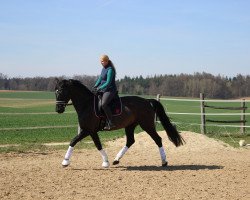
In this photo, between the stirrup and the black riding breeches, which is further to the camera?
the stirrup

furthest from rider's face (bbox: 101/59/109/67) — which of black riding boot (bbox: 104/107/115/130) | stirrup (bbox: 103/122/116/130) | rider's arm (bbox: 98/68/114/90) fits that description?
stirrup (bbox: 103/122/116/130)

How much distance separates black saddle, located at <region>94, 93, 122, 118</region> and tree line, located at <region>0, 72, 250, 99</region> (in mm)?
67143

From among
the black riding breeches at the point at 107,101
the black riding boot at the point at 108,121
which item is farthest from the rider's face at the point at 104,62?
the black riding boot at the point at 108,121

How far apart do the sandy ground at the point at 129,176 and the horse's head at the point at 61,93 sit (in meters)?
1.42

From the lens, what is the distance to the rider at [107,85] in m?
9.18

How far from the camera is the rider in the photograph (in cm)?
918

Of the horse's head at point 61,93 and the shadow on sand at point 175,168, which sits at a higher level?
the horse's head at point 61,93

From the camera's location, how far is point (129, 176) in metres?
8.32

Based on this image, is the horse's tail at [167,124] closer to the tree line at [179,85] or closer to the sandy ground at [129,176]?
the sandy ground at [129,176]

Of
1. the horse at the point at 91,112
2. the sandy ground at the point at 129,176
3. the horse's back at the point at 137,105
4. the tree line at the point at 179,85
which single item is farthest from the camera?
the tree line at the point at 179,85

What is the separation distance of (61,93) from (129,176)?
245cm

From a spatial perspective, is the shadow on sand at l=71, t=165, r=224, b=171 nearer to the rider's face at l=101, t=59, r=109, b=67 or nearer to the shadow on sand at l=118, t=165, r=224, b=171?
the shadow on sand at l=118, t=165, r=224, b=171

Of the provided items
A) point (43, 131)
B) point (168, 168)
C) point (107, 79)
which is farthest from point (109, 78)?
point (43, 131)

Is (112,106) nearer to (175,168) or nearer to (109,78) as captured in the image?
(109,78)
